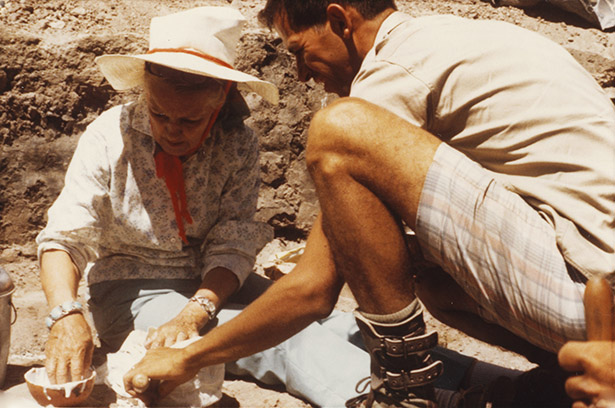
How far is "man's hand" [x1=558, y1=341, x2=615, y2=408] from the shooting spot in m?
1.54

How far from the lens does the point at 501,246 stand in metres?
1.80

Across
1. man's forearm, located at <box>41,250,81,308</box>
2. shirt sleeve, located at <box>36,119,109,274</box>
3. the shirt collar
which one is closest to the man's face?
the shirt collar

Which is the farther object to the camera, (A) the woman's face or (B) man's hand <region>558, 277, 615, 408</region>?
(A) the woman's face

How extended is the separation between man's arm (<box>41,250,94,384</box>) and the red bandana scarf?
0.41 metres

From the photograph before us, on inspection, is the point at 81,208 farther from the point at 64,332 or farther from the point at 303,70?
the point at 303,70

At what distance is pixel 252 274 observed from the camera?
3.05 metres

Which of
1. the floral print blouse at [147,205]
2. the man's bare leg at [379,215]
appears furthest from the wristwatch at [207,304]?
the man's bare leg at [379,215]

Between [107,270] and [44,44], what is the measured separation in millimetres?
1323

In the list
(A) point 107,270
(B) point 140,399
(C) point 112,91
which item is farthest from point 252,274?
(C) point 112,91

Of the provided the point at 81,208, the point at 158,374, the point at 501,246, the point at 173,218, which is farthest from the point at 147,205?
the point at 501,246

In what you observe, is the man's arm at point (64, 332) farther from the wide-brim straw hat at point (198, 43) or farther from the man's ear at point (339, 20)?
the man's ear at point (339, 20)

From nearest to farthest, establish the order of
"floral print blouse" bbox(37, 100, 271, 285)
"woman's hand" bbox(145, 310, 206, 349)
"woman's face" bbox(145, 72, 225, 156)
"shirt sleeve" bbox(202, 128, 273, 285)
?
"woman's hand" bbox(145, 310, 206, 349) < "woman's face" bbox(145, 72, 225, 156) < "floral print blouse" bbox(37, 100, 271, 285) < "shirt sleeve" bbox(202, 128, 273, 285)

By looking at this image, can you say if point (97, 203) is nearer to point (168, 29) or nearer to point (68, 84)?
point (168, 29)

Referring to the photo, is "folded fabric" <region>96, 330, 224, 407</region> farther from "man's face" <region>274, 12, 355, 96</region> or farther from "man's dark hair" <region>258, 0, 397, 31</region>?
"man's dark hair" <region>258, 0, 397, 31</region>
